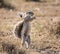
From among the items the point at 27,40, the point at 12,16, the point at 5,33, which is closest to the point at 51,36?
the point at 5,33

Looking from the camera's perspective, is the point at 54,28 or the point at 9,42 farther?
the point at 54,28

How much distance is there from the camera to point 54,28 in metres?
13.2

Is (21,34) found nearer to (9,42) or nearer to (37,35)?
(9,42)

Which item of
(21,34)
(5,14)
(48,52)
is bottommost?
(5,14)

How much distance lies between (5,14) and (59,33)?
527 cm

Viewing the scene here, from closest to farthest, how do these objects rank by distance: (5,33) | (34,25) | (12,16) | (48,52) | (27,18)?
(27,18) → (48,52) → (5,33) → (34,25) → (12,16)

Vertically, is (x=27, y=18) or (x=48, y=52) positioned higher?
(x=27, y=18)

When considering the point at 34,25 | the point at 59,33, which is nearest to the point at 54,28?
the point at 59,33

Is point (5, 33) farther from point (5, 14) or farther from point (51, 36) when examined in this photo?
point (5, 14)

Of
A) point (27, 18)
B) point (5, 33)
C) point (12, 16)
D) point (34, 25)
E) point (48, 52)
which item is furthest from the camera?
point (12, 16)

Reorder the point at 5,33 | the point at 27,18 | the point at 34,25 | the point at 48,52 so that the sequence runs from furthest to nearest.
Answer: the point at 34,25, the point at 5,33, the point at 48,52, the point at 27,18

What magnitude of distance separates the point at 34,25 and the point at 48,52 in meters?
3.92

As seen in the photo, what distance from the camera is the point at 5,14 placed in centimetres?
1762

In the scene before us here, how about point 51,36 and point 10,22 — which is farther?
point 10,22
